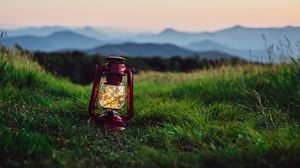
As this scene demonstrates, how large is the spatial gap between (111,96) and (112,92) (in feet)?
0.16

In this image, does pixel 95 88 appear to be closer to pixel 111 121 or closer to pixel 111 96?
pixel 111 96

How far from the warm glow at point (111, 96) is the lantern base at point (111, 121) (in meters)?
0.08

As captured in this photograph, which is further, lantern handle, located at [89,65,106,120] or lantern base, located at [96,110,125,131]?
lantern handle, located at [89,65,106,120]

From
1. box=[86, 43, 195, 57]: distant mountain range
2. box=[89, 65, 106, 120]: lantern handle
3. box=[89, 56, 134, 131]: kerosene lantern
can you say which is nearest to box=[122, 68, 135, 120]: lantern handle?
box=[89, 56, 134, 131]: kerosene lantern

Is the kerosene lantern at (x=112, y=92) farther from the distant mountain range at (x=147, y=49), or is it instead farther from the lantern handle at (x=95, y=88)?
the distant mountain range at (x=147, y=49)

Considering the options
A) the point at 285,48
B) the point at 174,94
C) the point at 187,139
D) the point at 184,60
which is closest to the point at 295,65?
the point at 285,48

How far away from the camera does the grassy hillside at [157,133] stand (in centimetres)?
405

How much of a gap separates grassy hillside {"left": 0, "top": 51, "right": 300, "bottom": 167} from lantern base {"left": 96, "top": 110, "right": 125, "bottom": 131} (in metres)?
0.10

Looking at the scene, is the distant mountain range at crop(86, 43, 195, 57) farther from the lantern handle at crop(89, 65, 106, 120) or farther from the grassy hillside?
the lantern handle at crop(89, 65, 106, 120)

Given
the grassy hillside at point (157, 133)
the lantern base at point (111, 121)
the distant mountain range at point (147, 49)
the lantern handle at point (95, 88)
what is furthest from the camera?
the distant mountain range at point (147, 49)

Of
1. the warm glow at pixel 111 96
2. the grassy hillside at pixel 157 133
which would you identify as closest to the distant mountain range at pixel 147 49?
the grassy hillside at pixel 157 133

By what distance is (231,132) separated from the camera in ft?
16.9

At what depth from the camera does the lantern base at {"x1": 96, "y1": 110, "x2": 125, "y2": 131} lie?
19.2 ft

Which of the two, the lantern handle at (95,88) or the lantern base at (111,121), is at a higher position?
the lantern handle at (95,88)
